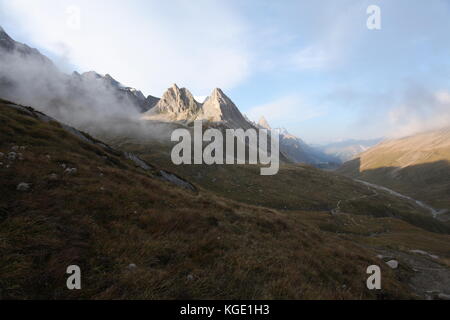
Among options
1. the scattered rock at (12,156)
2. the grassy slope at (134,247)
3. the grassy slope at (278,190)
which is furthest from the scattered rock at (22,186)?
the grassy slope at (278,190)

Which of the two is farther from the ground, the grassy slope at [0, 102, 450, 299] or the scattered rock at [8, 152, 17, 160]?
the scattered rock at [8, 152, 17, 160]

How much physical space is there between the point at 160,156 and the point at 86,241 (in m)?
91.0

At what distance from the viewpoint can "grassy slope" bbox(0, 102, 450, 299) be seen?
682cm

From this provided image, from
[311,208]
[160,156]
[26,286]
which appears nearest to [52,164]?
[26,286]

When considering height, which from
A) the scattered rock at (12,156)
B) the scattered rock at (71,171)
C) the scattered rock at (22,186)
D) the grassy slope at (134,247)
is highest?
the scattered rock at (12,156)

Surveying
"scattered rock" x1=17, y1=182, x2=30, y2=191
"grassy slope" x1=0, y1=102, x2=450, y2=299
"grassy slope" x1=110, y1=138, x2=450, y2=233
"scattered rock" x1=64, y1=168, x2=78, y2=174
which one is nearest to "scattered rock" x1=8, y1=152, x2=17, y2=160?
"grassy slope" x1=0, y1=102, x2=450, y2=299

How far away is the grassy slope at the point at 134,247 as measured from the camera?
682cm

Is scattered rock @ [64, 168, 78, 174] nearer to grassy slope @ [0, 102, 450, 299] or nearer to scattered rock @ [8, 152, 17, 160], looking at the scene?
grassy slope @ [0, 102, 450, 299]

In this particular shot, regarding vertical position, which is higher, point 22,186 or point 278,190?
point 278,190

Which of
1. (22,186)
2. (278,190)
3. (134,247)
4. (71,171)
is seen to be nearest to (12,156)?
(71,171)

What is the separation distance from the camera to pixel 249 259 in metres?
9.83

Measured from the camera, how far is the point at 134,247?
8766 mm

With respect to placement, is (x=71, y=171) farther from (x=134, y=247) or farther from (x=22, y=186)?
(x=134, y=247)

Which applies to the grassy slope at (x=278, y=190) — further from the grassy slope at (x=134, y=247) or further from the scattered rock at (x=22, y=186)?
the scattered rock at (x=22, y=186)
